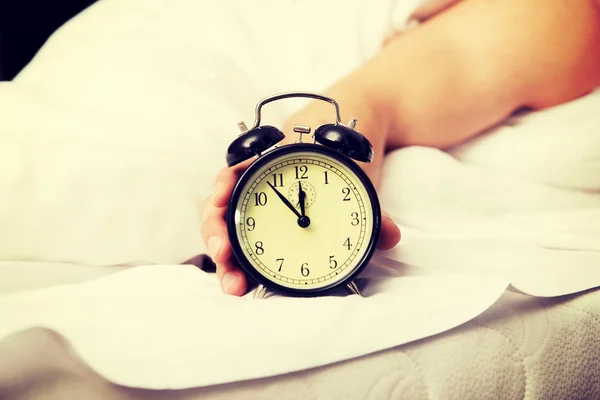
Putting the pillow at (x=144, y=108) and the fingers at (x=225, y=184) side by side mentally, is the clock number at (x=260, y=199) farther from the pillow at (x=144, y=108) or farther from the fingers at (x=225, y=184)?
the pillow at (x=144, y=108)

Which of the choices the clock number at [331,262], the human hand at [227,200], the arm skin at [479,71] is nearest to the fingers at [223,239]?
the human hand at [227,200]

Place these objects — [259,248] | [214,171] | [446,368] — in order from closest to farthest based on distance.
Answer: [446,368], [259,248], [214,171]

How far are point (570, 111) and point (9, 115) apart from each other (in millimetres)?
914

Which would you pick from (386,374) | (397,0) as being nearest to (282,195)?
(386,374)

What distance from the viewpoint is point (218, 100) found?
86cm

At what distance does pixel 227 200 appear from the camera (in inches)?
25.5

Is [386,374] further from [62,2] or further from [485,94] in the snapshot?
[62,2]

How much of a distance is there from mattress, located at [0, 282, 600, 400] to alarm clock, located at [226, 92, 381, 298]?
0.13 m

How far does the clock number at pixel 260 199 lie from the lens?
630mm

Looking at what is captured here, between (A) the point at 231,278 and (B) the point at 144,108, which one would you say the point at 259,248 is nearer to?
(A) the point at 231,278

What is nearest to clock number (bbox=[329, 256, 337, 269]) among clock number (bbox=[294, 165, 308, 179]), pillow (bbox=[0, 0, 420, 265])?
clock number (bbox=[294, 165, 308, 179])

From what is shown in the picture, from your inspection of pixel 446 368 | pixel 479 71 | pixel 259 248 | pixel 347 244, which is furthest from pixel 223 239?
pixel 479 71

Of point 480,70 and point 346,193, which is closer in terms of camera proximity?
point 346,193

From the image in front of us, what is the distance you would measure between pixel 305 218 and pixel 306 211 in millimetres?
11
